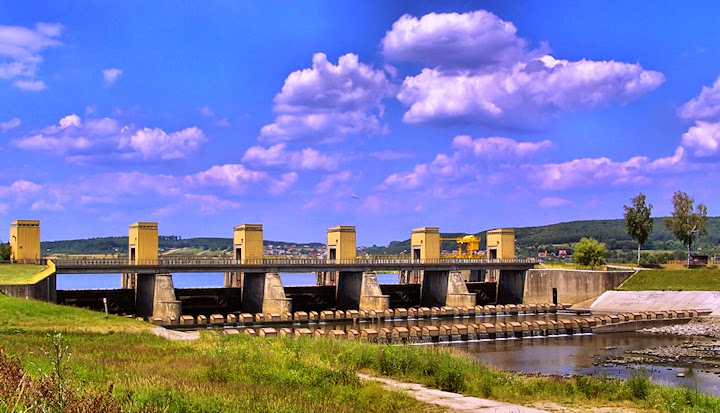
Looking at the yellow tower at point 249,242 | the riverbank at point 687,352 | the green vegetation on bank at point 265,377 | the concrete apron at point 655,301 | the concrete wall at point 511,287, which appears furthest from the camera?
the concrete wall at point 511,287

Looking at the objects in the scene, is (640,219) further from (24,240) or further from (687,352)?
(24,240)

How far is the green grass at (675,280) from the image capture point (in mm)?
62594

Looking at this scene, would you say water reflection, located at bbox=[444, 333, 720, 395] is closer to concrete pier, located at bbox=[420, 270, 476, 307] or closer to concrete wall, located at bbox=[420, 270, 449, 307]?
concrete pier, located at bbox=[420, 270, 476, 307]

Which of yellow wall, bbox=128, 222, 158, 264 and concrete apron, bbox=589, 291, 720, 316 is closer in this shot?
yellow wall, bbox=128, 222, 158, 264

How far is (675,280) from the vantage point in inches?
2542

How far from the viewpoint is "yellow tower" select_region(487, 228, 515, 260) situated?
239 ft

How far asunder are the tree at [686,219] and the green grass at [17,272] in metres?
60.2

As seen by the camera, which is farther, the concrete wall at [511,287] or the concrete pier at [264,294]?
the concrete wall at [511,287]

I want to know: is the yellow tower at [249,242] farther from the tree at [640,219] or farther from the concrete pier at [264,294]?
the tree at [640,219]

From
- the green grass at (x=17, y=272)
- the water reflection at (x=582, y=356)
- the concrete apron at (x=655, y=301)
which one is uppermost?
the green grass at (x=17, y=272)

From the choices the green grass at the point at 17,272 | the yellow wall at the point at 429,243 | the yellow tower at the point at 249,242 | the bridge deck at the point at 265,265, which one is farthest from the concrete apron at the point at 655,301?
the green grass at the point at 17,272

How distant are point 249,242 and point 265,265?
10.3 ft

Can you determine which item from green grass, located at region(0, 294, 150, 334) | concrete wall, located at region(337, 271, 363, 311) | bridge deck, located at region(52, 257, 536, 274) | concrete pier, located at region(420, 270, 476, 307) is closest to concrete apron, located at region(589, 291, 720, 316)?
bridge deck, located at region(52, 257, 536, 274)

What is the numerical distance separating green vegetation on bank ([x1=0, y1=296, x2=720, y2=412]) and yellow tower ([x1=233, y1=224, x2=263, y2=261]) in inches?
1191
